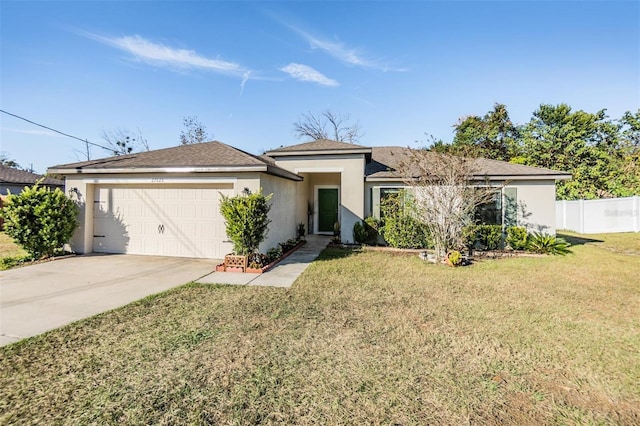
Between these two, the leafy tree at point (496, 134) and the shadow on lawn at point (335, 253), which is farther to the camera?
the leafy tree at point (496, 134)

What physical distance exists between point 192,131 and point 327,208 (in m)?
24.2

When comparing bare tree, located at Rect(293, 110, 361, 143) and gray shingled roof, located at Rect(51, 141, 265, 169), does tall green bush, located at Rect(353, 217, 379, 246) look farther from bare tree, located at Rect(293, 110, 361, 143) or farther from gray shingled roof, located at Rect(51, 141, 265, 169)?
bare tree, located at Rect(293, 110, 361, 143)

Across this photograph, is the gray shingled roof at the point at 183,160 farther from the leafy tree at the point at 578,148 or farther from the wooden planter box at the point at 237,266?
the leafy tree at the point at 578,148

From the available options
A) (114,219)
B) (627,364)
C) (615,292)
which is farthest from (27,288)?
(615,292)

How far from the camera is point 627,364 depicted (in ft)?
11.2

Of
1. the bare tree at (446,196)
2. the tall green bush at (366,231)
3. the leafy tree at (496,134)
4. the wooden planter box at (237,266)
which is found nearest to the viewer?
the wooden planter box at (237,266)

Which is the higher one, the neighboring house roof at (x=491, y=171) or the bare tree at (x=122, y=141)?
the bare tree at (x=122, y=141)

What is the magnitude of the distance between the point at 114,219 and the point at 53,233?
162 cm

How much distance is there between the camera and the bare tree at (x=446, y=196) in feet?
30.7

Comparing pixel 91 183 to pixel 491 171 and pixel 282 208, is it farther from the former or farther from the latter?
pixel 491 171

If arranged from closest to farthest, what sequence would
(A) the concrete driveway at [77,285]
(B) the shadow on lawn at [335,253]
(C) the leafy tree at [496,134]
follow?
(A) the concrete driveway at [77,285] < (B) the shadow on lawn at [335,253] < (C) the leafy tree at [496,134]

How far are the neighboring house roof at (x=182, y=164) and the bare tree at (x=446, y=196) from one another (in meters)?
5.20

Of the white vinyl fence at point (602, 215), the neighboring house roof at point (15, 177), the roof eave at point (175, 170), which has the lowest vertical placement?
the white vinyl fence at point (602, 215)

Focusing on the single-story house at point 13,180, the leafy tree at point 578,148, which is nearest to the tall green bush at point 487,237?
the leafy tree at point 578,148
